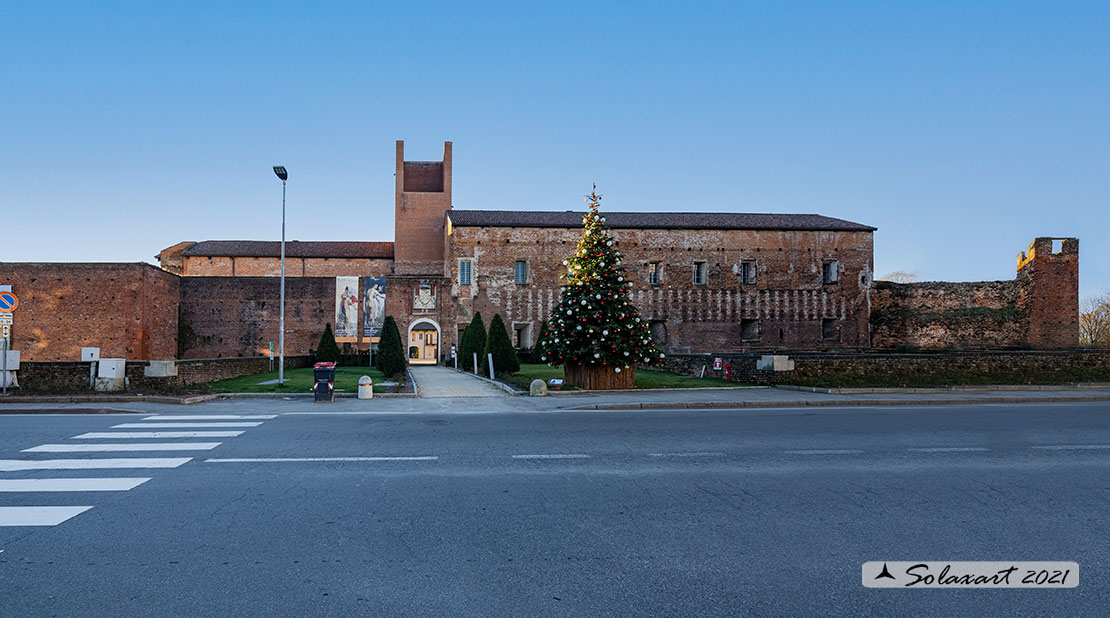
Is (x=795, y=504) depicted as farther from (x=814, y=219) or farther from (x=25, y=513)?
(x=814, y=219)

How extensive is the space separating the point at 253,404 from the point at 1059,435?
49.7 ft

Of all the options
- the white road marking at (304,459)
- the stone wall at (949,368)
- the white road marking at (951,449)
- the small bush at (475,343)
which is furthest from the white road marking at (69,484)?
the small bush at (475,343)

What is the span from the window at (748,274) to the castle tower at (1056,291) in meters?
15.8

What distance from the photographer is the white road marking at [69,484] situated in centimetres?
604

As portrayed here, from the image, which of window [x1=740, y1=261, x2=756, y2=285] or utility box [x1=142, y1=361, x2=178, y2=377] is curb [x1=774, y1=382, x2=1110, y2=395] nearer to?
utility box [x1=142, y1=361, x2=178, y2=377]

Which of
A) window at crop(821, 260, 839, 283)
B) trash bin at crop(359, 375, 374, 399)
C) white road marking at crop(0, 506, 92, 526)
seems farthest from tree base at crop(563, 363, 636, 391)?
window at crop(821, 260, 839, 283)

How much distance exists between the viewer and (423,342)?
4188 centimetres

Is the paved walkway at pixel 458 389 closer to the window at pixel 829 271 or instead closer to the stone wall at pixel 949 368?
the stone wall at pixel 949 368

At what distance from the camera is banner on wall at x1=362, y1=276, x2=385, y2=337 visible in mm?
40156

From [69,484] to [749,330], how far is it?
135ft

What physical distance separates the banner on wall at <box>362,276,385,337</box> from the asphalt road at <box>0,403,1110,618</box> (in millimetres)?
31027

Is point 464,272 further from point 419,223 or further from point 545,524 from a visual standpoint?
point 545,524

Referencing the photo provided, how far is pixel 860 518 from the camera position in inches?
200

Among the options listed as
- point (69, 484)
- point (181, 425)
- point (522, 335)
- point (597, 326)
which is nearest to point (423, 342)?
point (522, 335)
